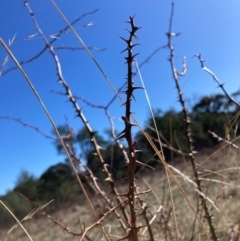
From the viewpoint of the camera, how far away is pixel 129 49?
0.41 meters

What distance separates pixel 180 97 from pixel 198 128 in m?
10.9

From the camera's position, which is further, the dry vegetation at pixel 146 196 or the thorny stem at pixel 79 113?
the thorny stem at pixel 79 113

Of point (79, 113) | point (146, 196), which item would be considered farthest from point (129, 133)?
point (146, 196)

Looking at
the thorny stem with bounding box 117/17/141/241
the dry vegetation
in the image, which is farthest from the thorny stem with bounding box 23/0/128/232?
the thorny stem with bounding box 117/17/141/241

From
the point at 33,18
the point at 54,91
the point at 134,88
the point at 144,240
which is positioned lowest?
the point at 144,240

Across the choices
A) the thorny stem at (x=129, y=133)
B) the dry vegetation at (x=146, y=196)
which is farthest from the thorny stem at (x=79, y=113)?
the thorny stem at (x=129, y=133)

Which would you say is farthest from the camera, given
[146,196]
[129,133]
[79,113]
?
[146,196]

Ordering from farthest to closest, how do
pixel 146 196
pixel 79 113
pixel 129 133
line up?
pixel 146 196 < pixel 79 113 < pixel 129 133

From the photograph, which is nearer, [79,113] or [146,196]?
[79,113]

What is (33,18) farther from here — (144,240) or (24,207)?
(24,207)

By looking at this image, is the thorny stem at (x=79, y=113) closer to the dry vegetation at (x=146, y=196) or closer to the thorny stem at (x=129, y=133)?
the dry vegetation at (x=146, y=196)

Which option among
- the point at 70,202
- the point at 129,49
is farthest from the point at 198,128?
the point at 129,49

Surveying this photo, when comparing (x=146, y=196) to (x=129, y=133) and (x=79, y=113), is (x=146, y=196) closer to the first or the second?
(x=79, y=113)

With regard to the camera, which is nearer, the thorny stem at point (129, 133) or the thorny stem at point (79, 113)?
the thorny stem at point (129, 133)
